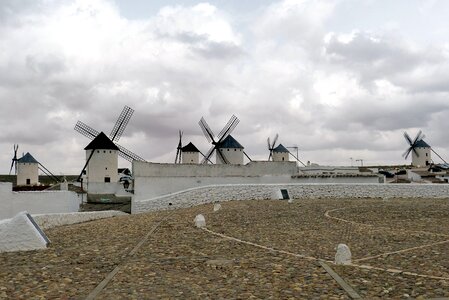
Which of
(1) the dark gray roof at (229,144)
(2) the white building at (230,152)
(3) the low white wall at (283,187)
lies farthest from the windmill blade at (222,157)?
(3) the low white wall at (283,187)

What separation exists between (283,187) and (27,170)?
43.7 metres

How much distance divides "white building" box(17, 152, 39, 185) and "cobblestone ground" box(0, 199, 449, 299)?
161 feet

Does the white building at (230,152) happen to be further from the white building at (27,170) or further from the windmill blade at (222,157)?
the white building at (27,170)

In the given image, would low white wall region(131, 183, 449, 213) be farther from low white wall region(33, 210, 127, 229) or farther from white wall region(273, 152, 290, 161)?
white wall region(273, 152, 290, 161)

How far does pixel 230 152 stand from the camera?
54.2m

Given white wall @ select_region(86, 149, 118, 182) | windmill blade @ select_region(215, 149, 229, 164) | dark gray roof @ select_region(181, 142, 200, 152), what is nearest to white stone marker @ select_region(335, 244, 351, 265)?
white wall @ select_region(86, 149, 118, 182)

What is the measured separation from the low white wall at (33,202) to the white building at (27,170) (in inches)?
1326

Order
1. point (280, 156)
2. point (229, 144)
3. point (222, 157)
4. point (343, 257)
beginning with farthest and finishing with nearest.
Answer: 1. point (280, 156)
2. point (229, 144)
3. point (222, 157)
4. point (343, 257)

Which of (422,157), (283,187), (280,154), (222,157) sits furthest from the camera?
(422,157)

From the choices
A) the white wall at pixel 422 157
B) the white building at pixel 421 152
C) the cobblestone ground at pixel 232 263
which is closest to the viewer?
the cobblestone ground at pixel 232 263

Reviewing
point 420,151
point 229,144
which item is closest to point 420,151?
point 420,151

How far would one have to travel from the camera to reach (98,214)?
27.6 metres

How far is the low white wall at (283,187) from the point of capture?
2970cm

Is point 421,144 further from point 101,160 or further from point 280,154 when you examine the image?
point 101,160
